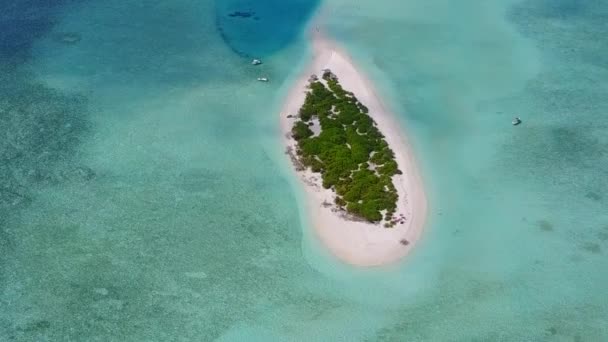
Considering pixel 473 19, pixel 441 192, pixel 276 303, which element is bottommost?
pixel 276 303

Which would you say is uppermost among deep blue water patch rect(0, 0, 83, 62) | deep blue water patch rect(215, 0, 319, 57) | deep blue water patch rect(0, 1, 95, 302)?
deep blue water patch rect(215, 0, 319, 57)

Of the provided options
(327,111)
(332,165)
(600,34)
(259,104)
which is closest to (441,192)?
(332,165)

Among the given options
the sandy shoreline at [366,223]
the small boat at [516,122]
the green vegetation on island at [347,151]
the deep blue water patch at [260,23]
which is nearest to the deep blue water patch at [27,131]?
the deep blue water patch at [260,23]

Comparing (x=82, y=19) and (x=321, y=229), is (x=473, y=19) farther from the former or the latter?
(x=82, y=19)

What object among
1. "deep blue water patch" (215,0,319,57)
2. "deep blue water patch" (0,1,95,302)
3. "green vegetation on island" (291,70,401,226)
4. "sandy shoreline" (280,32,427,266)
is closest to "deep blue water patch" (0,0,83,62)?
"deep blue water patch" (0,1,95,302)

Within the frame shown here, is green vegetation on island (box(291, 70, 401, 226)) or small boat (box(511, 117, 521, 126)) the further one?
small boat (box(511, 117, 521, 126))

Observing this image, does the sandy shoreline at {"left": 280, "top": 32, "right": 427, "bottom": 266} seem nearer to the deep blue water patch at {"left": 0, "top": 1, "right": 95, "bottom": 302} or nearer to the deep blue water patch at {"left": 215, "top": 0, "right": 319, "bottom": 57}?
the deep blue water patch at {"left": 215, "top": 0, "right": 319, "bottom": 57}
